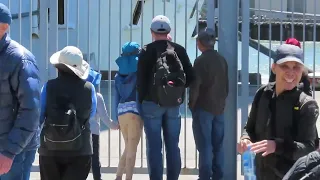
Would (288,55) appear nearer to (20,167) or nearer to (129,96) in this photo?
(20,167)

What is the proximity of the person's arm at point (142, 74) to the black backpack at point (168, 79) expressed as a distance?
3.6 inches

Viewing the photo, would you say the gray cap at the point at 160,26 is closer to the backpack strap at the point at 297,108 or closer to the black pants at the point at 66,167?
the black pants at the point at 66,167

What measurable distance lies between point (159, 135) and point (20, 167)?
6.23 ft

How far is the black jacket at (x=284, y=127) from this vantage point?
3.39 m

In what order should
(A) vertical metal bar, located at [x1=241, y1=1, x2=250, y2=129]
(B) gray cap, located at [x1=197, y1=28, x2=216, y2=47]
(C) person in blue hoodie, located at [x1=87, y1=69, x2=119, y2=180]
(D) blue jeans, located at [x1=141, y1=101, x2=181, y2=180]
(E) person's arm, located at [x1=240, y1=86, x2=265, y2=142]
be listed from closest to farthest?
1. (E) person's arm, located at [x1=240, y1=86, x2=265, y2=142]
2. (D) blue jeans, located at [x1=141, y1=101, x2=181, y2=180]
3. (C) person in blue hoodie, located at [x1=87, y1=69, x2=119, y2=180]
4. (B) gray cap, located at [x1=197, y1=28, x2=216, y2=47]
5. (A) vertical metal bar, located at [x1=241, y1=1, x2=250, y2=129]

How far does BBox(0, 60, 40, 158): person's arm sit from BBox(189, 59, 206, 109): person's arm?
84.0 inches

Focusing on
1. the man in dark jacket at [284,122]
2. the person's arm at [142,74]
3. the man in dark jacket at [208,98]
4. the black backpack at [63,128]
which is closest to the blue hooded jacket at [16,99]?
the black backpack at [63,128]

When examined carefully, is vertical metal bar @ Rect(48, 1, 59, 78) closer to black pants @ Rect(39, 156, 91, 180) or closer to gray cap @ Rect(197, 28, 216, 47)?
gray cap @ Rect(197, 28, 216, 47)

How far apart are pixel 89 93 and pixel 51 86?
0.28 m

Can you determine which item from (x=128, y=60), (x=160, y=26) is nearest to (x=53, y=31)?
(x=128, y=60)

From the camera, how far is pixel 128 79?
5.89 metres

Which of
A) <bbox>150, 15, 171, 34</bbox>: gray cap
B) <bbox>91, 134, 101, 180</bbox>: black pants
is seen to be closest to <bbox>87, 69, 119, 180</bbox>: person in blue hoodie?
<bbox>91, 134, 101, 180</bbox>: black pants

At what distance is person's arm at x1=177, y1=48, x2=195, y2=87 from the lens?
559 cm

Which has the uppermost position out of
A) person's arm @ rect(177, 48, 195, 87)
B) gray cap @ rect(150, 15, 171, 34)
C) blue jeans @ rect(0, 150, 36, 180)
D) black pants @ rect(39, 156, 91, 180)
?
gray cap @ rect(150, 15, 171, 34)
